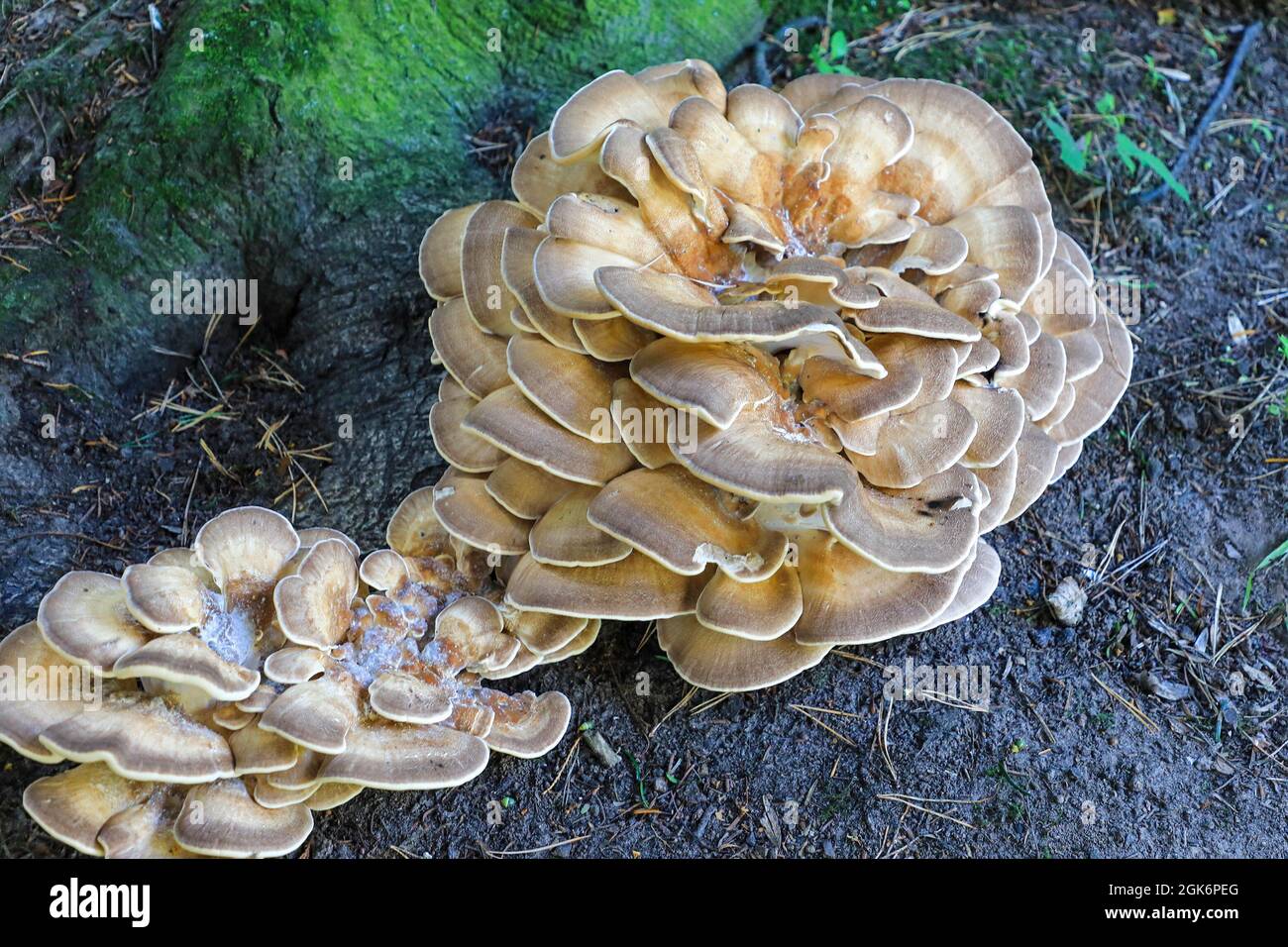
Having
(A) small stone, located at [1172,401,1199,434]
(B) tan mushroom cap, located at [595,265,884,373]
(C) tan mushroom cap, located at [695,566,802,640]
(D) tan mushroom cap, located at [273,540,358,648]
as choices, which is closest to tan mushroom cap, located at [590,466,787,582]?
(C) tan mushroom cap, located at [695,566,802,640]

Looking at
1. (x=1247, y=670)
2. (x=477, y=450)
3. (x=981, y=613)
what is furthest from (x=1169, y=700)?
(x=477, y=450)

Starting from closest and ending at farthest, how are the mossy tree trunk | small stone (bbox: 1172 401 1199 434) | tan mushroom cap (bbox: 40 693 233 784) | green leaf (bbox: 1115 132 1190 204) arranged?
tan mushroom cap (bbox: 40 693 233 784) < the mossy tree trunk < small stone (bbox: 1172 401 1199 434) < green leaf (bbox: 1115 132 1190 204)

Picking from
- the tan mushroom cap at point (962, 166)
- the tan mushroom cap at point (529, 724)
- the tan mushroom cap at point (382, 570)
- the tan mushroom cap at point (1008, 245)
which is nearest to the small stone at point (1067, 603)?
the tan mushroom cap at point (1008, 245)

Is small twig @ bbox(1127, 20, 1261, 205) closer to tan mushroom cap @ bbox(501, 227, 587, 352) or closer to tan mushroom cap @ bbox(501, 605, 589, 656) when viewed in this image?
tan mushroom cap @ bbox(501, 227, 587, 352)

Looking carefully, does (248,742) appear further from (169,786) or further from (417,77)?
(417,77)

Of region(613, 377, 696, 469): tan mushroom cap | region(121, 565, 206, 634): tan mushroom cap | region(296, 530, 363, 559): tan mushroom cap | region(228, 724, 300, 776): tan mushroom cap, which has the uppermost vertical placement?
region(613, 377, 696, 469): tan mushroom cap
